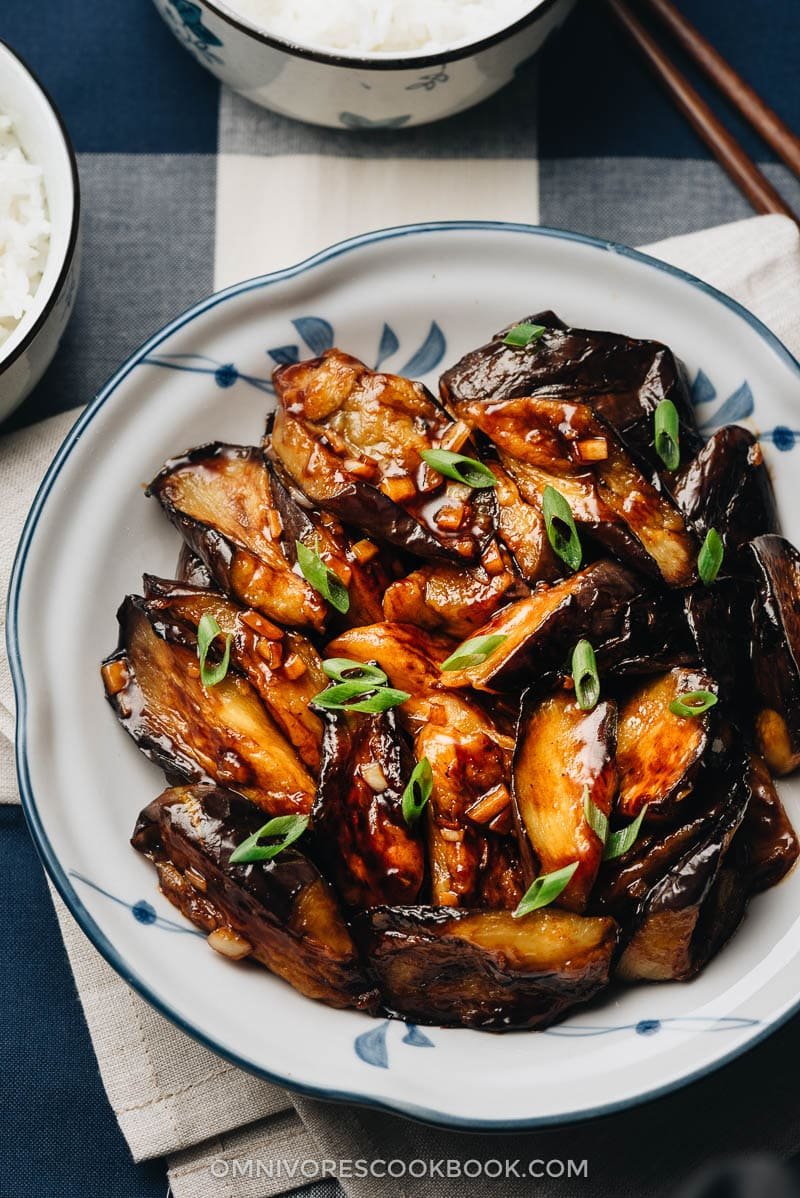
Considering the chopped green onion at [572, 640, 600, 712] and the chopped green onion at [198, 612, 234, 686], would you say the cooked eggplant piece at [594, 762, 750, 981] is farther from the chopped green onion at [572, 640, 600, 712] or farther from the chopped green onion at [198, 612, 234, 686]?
the chopped green onion at [198, 612, 234, 686]

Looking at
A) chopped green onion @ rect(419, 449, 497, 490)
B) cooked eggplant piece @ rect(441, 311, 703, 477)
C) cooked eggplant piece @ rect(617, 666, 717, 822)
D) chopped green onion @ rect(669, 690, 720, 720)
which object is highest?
cooked eggplant piece @ rect(441, 311, 703, 477)

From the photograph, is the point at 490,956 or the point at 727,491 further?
the point at 727,491

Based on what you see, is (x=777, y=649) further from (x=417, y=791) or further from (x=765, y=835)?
(x=417, y=791)

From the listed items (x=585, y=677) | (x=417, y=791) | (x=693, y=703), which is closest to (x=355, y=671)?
(x=417, y=791)

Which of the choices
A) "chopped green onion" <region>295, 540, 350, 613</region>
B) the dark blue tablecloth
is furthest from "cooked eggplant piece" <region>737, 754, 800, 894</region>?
the dark blue tablecloth

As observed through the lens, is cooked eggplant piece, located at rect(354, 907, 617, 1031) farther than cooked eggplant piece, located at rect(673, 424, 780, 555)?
No

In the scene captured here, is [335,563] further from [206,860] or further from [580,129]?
[580,129]
